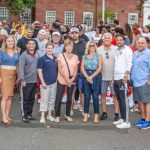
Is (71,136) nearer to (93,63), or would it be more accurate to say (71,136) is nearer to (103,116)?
(103,116)

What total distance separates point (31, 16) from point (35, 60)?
39.2m

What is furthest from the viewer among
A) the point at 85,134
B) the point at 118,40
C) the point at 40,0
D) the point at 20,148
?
the point at 40,0

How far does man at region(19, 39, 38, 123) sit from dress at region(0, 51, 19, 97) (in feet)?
0.49

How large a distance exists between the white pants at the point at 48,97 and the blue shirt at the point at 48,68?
0.43 feet

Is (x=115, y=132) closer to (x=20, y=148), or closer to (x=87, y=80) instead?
(x=87, y=80)

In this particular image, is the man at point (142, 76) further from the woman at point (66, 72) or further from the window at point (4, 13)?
the window at point (4, 13)

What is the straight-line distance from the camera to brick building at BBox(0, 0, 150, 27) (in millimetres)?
46406

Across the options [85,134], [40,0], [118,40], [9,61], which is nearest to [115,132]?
[85,134]

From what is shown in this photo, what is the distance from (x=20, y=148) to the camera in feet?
25.8

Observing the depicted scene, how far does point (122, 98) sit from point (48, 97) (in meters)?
1.60

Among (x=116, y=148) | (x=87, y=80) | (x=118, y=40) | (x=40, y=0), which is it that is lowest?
(x=116, y=148)

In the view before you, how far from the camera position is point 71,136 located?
879 cm

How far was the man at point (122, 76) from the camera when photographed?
950cm

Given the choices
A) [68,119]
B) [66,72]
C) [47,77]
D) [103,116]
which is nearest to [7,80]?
[47,77]
